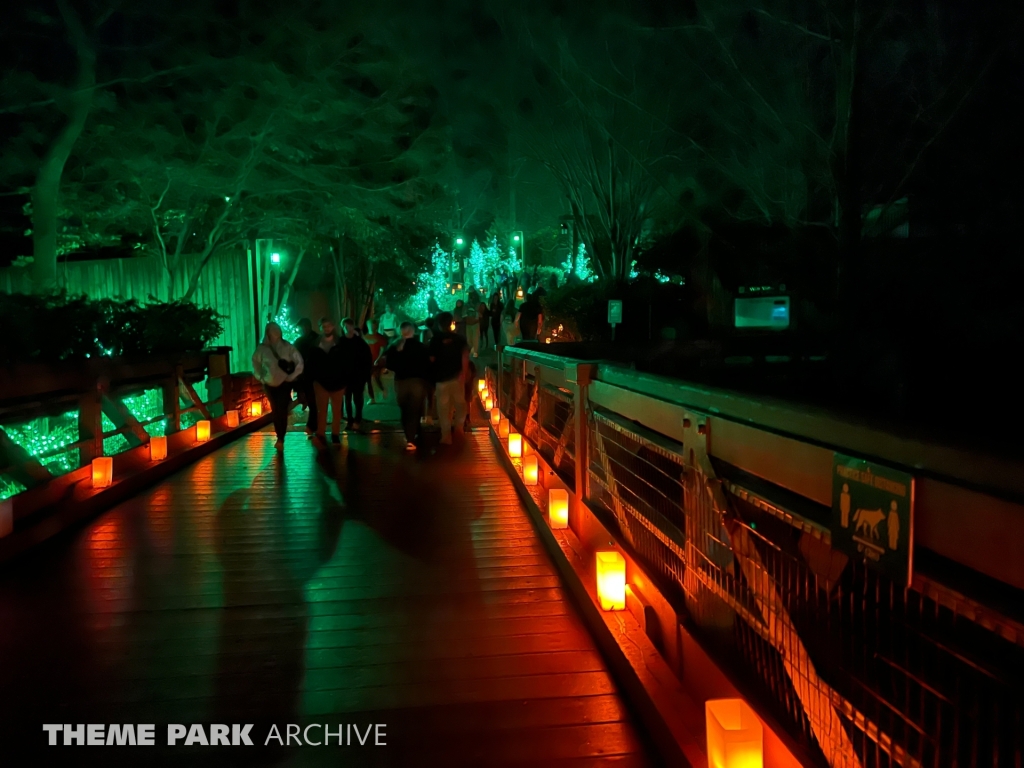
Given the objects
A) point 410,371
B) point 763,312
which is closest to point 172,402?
point 410,371

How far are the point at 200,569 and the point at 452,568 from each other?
1671 mm

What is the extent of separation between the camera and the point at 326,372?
35.2 feet

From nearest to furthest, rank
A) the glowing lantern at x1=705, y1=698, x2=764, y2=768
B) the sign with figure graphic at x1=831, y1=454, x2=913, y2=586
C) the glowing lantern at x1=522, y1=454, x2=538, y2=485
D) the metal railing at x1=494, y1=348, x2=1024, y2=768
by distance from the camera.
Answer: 1. the sign with figure graphic at x1=831, y1=454, x2=913, y2=586
2. the metal railing at x1=494, y1=348, x2=1024, y2=768
3. the glowing lantern at x1=705, y1=698, x2=764, y2=768
4. the glowing lantern at x1=522, y1=454, x2=538, y2=485

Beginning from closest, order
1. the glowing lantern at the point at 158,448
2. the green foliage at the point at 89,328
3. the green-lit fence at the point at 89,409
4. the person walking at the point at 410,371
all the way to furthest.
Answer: the green-lit fence at the point at 89,409 < the green foliage at the point at 89,328 < the glowing lantern at the point at 158,448 < the person walking at the point at 410,371

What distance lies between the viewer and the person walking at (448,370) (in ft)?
35.0

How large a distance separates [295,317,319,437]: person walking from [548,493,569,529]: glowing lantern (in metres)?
5.26

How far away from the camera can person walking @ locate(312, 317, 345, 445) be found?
1071 cm

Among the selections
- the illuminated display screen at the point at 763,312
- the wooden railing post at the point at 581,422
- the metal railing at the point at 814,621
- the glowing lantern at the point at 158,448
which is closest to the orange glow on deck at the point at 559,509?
the wooden railing post at the point at 581,422

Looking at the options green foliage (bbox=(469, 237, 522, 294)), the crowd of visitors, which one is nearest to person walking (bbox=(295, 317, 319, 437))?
the crowd of visitors

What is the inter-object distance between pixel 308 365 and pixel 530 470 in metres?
4.06

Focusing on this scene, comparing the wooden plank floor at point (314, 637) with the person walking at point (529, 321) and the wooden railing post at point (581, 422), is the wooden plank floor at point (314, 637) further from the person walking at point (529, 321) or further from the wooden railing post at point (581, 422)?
the person walking at point (529, 321)

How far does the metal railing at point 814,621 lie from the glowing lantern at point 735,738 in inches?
4.7

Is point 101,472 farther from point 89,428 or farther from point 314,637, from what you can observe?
point 314,637

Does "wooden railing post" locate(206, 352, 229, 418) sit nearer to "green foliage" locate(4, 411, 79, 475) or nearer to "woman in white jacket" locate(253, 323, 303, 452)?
"woman in white jacket" locate(253, 323, 303, 452)
